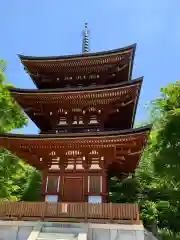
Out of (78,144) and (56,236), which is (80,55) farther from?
(56,236)

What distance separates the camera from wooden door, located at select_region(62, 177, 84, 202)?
1393 cm

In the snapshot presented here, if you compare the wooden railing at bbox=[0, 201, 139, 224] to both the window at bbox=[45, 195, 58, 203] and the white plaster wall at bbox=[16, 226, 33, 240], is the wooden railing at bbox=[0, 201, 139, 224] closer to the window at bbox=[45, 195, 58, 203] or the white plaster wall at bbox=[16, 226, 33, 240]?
the white plaster wall at bbox=[16, 226, 33, 240]

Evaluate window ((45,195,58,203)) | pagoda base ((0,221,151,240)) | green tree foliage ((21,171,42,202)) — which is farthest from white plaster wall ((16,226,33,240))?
green tree foliage ((21,171,42,202))

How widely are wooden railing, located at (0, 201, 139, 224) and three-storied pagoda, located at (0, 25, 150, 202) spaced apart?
1.76 meters

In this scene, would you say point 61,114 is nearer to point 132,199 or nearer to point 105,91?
point 105,91

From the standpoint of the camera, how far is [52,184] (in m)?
14.3

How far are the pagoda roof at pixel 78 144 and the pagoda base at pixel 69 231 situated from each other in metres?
3.52

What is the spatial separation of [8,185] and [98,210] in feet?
36.2

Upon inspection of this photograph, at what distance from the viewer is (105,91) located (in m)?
14.4

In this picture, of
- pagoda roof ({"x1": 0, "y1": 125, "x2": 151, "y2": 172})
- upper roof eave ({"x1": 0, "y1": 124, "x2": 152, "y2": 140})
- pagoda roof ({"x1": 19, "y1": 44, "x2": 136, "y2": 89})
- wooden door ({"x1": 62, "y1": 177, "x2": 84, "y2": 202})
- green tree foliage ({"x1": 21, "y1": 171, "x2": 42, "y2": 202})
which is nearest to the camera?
upper roof eave ({"x1": 0, "y1": 124, "x2": 152, "y2": 140})

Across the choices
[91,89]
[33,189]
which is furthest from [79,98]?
[33,189]

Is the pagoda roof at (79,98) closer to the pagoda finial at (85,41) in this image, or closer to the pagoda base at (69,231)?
the pagoda base at (69,231)

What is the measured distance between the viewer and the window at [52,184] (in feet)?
46.6

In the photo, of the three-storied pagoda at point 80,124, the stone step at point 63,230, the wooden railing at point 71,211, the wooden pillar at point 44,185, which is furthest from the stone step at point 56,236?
the wooden pillar at point 44,185
